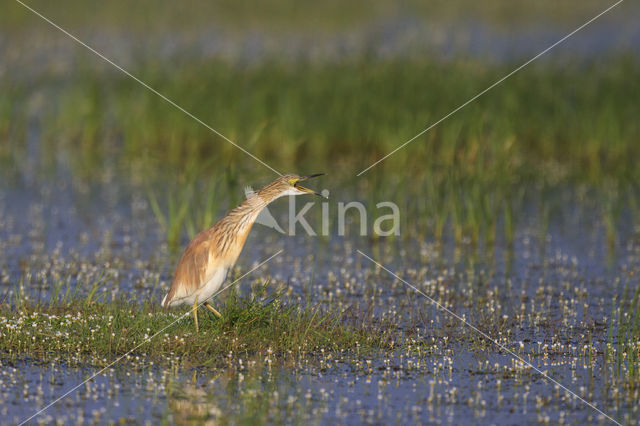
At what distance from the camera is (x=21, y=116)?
2123 cm

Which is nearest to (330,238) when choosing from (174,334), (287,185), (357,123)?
(357,123)

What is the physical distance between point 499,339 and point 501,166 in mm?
4689

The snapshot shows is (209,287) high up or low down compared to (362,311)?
up

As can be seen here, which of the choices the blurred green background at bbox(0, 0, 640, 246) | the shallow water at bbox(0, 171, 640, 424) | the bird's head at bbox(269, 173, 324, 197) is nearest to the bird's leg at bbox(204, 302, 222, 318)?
the shallow water at bbox(0, 171, 640, 424)

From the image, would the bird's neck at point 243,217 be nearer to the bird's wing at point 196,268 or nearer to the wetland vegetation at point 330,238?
the bird's wing at point 196,268

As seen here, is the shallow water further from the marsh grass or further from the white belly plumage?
the white belly plumage

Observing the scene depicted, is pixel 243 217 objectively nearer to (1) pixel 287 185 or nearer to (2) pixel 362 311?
(1) pixel 287 185

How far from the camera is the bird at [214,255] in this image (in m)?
10.2

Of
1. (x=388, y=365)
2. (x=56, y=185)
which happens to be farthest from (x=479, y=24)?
(x=388, y=365)

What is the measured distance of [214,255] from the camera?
408 inches

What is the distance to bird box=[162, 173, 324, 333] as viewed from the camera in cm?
1021

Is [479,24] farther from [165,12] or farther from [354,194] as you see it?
[354,194]
